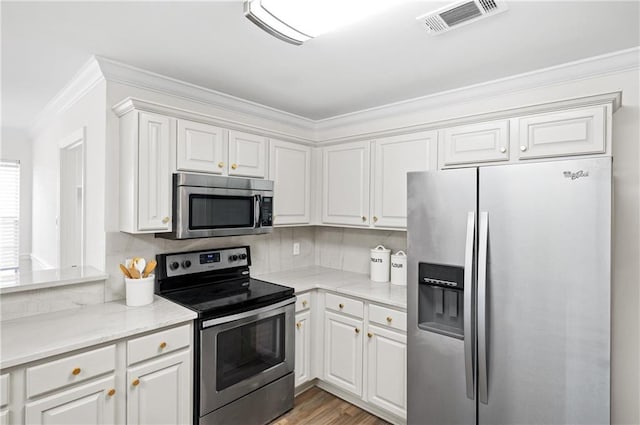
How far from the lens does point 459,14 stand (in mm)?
1611

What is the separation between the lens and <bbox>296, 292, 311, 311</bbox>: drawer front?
2709 millimetres

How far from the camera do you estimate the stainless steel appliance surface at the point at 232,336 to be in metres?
2.07

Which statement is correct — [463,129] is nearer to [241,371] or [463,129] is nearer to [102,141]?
[241,371]

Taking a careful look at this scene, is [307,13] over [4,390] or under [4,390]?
over

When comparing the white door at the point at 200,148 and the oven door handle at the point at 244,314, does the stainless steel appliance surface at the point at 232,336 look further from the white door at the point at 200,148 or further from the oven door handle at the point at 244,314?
the white door at the point at 200,148

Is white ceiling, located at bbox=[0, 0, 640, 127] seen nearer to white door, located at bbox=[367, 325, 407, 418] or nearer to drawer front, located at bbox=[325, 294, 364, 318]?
drawer front, located at bbox=[325, 294, 364, 318]

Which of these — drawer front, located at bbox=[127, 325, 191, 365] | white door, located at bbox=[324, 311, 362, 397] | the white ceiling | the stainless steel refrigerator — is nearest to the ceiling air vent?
the white ceiling

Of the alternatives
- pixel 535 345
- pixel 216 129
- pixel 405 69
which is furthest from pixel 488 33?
pixel 216 129

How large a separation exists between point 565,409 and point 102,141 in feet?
9.58

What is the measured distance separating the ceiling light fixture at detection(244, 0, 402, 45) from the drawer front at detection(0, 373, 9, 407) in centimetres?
181

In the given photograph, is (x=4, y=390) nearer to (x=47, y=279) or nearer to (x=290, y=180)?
(x=47, y=279)

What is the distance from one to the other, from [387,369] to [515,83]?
212cm

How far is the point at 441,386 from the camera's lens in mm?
1964

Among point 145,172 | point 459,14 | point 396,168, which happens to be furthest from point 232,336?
point 459,14
